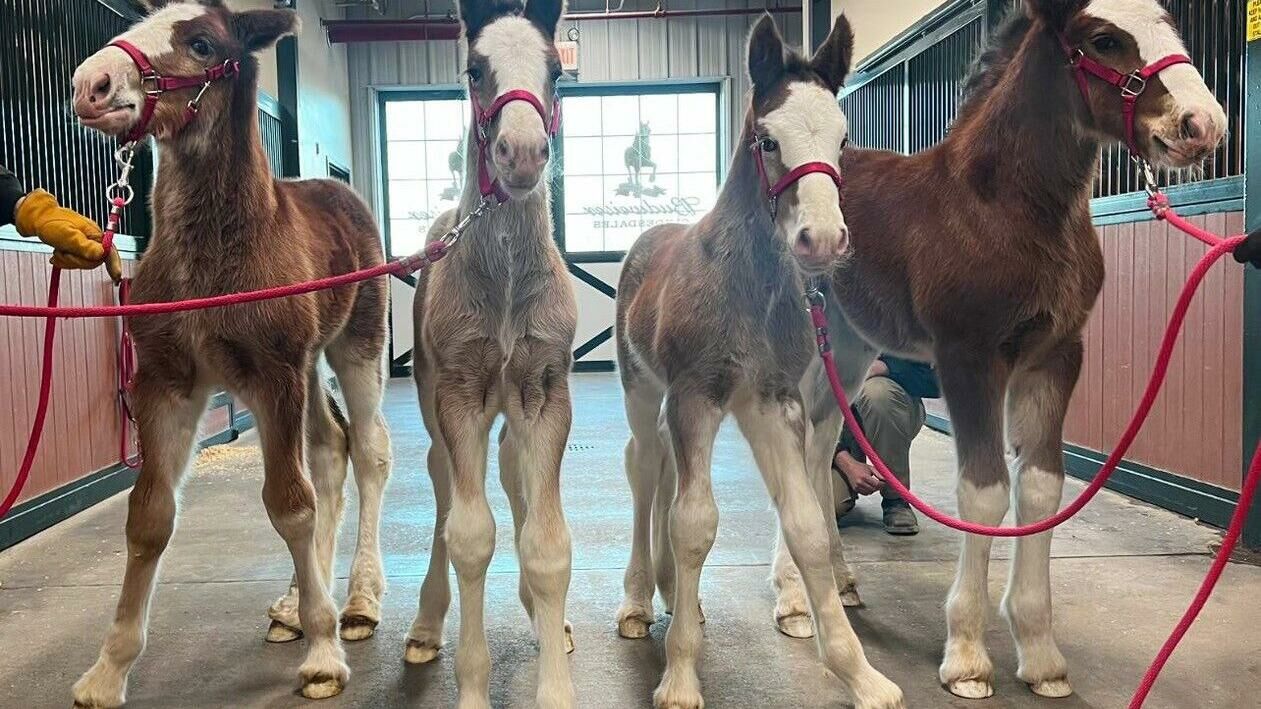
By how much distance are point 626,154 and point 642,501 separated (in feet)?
33.1

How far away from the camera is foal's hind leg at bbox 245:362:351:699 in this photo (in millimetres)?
2275

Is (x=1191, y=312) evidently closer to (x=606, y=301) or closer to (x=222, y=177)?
(x=222, y=177)

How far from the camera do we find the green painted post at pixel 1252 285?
355 cm

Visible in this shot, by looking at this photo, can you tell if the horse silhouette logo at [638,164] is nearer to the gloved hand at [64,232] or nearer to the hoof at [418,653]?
the hoof at [418,653]

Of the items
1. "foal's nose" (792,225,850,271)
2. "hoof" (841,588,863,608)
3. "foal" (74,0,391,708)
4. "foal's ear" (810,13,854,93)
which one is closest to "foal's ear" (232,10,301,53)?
"foal" (74,0,391,708)

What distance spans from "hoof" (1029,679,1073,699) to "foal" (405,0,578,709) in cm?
121

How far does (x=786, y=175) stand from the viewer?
2082 mm

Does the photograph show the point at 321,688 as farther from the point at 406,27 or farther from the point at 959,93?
the point at 406,27

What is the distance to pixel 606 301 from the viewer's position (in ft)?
38.3

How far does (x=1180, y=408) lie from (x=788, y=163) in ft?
10.0

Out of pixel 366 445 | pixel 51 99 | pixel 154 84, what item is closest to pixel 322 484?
pixel 366 445

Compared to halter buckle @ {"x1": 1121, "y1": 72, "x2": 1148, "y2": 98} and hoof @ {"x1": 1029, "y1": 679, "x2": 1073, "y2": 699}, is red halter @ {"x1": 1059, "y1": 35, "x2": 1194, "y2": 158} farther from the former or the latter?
hoof @ {"x1": 1029, "y1": 679, "x2": 1073, "y2": 699}

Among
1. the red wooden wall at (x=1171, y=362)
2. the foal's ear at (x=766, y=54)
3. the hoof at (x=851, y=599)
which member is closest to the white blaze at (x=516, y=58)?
the foal's ear at (x=766, y=54)

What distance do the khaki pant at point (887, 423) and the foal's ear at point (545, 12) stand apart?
239 cm
